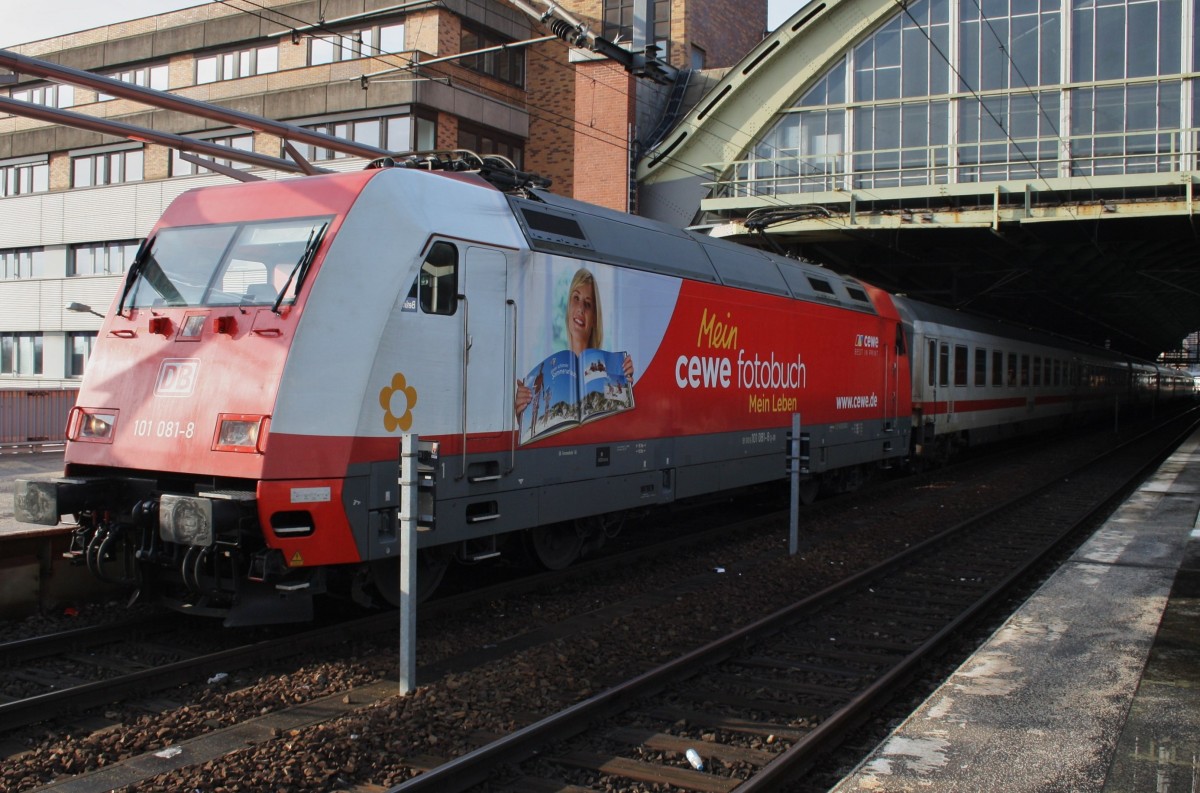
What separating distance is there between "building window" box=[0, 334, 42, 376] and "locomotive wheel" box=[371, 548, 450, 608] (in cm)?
2928

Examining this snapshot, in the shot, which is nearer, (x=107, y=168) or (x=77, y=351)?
(x=107, y=168)

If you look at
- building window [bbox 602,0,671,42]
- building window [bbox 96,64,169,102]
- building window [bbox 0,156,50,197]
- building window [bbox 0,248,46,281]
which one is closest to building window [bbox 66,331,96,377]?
building window [bbox 0,248,46,281]

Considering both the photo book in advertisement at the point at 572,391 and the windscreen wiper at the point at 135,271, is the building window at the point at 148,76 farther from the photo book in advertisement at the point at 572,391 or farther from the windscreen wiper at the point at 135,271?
the photo book in advertisement at the point at 572,391

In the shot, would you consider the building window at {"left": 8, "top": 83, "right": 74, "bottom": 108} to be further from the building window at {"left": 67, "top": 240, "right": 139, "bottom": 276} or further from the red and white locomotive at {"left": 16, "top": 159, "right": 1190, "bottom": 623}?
the red and white locomotive at {"left": 16, "top": 159, "right": 1190, "bottom": 623}

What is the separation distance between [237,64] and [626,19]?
11.2 m

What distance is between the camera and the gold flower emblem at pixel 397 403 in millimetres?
7148

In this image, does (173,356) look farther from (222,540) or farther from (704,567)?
(704,567)

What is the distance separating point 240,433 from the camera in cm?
675

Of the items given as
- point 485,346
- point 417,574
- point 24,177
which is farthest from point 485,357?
point 24,177

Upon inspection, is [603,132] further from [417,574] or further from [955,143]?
[417,574]

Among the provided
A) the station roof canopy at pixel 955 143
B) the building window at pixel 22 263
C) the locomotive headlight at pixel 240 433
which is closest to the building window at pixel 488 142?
the station roof canopy at pixel 955 143

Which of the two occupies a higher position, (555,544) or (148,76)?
(148,76)

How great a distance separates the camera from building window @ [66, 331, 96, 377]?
3098 cm

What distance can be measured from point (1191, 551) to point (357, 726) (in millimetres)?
9747
